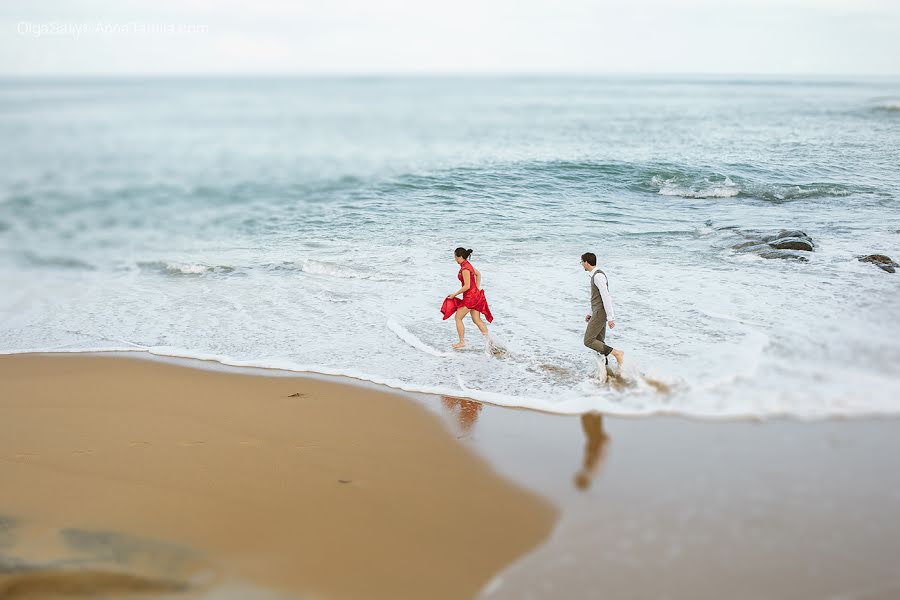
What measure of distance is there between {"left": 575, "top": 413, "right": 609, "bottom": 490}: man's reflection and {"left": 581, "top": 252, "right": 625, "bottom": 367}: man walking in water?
1313 millimetres

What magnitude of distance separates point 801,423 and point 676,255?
7487 mm

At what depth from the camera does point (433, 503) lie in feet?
20.2

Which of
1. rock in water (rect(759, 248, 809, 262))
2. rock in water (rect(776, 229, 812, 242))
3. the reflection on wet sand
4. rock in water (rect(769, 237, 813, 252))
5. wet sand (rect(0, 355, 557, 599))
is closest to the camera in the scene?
wet sand (rect(0, 355, 557, 599))

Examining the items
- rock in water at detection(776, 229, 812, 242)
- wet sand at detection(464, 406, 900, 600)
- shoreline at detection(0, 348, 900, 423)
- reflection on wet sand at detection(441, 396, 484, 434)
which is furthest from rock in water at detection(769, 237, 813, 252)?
reflection on wet sand at detection(441, 396, 484, 434)

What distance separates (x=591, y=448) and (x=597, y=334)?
2156 mm

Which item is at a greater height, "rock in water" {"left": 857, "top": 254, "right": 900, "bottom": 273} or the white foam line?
"rock in water" {"left": 857, "top": 254, "right": 900, "bottom": 273}

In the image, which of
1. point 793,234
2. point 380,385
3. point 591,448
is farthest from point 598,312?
point 793,234

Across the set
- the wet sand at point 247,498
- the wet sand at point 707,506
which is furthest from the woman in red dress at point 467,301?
the wet sand at point 707,506

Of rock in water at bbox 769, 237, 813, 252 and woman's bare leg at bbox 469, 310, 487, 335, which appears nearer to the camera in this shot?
woman's bare leg at bbox 469, 310, 487, 335

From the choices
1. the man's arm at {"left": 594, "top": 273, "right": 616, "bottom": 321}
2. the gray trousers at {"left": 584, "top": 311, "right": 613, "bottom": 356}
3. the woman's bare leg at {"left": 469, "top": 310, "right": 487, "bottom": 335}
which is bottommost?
the woman's bare leg at {"left": 469, "top": 310, "right": 487, "bottom": 335}

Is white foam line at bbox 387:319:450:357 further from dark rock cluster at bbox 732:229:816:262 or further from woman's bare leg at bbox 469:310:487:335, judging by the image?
Answer: dark rock cluster at bbox 732:229:816:262

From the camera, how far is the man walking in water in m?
8.50

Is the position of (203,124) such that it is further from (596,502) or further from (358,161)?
(596,502)

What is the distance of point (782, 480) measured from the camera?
6078 mm
